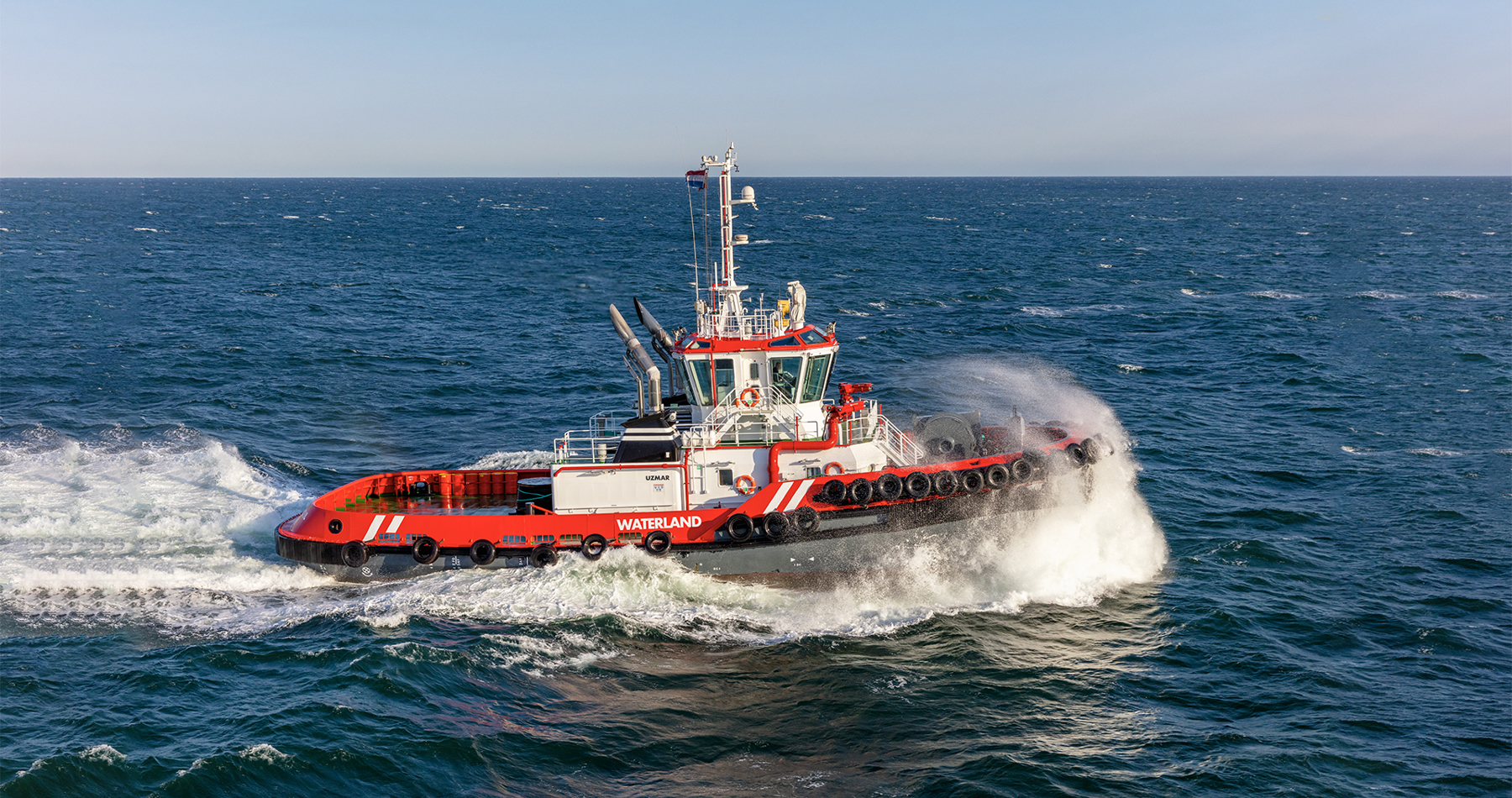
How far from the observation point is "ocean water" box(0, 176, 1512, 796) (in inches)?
496

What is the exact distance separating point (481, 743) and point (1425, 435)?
25.0 metres

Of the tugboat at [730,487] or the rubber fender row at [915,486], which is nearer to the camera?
the rubber fender row at [915,486]

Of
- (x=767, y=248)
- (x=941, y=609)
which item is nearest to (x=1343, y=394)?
(x=941, y=609)

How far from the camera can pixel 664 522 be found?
56.8 ft

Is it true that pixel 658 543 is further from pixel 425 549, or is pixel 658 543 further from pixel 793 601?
pixel 425 549

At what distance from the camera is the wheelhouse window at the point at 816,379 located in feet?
59.2

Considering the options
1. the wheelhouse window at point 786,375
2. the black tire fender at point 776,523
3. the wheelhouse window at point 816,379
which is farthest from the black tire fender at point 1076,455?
the black tire fender at point 776,523

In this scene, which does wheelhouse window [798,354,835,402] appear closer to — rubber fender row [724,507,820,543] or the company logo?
rubber fender row [724,507,820,543]

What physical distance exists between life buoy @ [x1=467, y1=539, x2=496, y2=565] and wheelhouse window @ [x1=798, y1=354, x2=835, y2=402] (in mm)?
5870

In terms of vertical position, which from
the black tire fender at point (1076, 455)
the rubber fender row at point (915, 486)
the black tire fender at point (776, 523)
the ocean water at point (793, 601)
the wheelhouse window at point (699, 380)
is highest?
the wheelhouse window at point (699, 380)

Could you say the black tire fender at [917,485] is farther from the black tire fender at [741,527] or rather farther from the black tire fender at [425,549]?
the black tire fender at [425,549]

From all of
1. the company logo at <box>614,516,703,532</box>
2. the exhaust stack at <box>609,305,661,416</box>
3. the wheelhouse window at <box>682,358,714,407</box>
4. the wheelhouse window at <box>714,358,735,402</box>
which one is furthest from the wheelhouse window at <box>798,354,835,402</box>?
the company logo at <box>614,516,703,532</box>

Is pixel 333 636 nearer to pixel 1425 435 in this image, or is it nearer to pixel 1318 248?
pixel 1425 435

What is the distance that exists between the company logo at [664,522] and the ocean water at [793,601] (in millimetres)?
623
